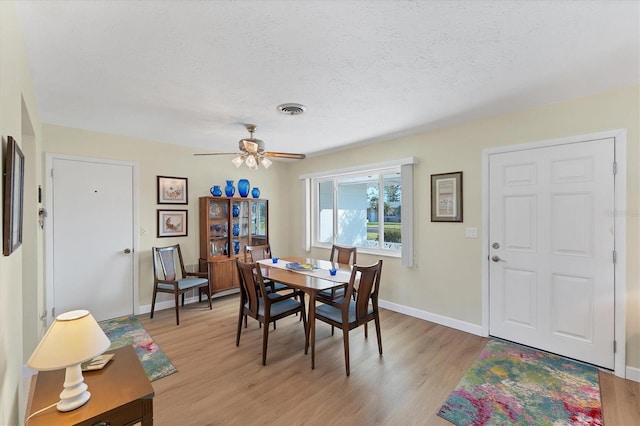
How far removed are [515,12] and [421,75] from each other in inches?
28.0

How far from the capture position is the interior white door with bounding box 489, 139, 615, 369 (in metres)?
2.53

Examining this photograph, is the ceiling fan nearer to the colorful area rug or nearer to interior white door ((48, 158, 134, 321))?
interior white door ((48, 158, 134, 321))

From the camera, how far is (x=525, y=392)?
2.26 meters

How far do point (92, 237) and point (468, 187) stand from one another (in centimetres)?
453

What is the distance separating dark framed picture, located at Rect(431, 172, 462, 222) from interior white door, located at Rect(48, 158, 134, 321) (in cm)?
393

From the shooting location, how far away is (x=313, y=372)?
8.34 ft

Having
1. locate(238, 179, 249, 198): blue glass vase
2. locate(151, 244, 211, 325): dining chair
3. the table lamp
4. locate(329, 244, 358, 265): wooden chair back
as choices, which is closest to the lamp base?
the table lamp

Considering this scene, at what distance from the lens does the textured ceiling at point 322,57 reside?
4.96 feet

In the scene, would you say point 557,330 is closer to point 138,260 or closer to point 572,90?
point 572,90

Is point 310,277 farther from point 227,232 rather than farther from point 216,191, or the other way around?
point 216,191

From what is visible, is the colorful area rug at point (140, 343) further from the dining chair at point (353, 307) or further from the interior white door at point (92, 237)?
the dining chair at point (353, 307)

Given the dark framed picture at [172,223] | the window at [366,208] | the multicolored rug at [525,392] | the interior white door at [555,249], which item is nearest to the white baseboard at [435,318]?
the interior white door at [555,249]

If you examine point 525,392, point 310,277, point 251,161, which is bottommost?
point 525,392

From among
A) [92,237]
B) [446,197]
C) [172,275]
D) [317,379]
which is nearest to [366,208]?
[446,197]
